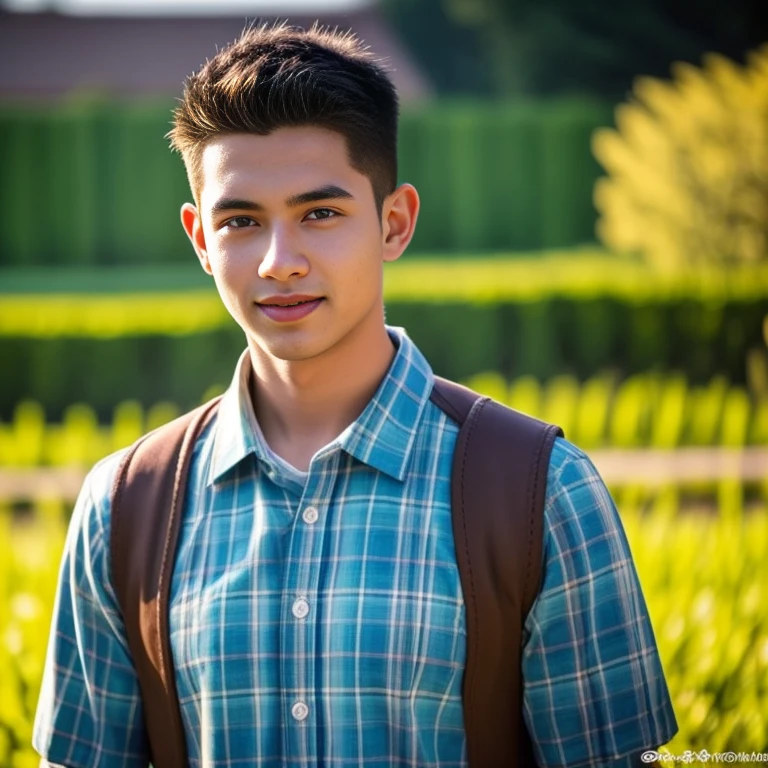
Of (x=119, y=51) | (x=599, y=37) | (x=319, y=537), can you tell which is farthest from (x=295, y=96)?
(x=119, y=51)

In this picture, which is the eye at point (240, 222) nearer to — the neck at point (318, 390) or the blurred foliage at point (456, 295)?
the neck at point (318, 390)

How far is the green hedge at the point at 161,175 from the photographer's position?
22031 mm

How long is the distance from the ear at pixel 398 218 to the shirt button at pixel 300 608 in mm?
592

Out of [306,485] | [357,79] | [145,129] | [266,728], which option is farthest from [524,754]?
[145,129]

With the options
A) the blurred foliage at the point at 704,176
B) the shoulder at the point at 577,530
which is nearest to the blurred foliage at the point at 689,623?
the shoulder at the point at 577,530

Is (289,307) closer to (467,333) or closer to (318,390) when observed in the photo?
(318,390)

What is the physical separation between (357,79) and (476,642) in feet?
3.06

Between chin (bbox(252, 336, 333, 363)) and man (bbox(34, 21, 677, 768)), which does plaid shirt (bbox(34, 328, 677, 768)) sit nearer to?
man (bbox(34, 21, 677, 768))

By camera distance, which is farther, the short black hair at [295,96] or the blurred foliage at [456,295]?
the blurred foliage at [456,295]

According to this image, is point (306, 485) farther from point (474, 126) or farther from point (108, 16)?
point (108, 16)

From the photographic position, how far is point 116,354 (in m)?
9.69

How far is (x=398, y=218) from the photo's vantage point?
6.14ft

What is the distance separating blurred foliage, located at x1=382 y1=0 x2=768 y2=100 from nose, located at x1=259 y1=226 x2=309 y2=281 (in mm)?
25593

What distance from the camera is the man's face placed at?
1.67 metres
